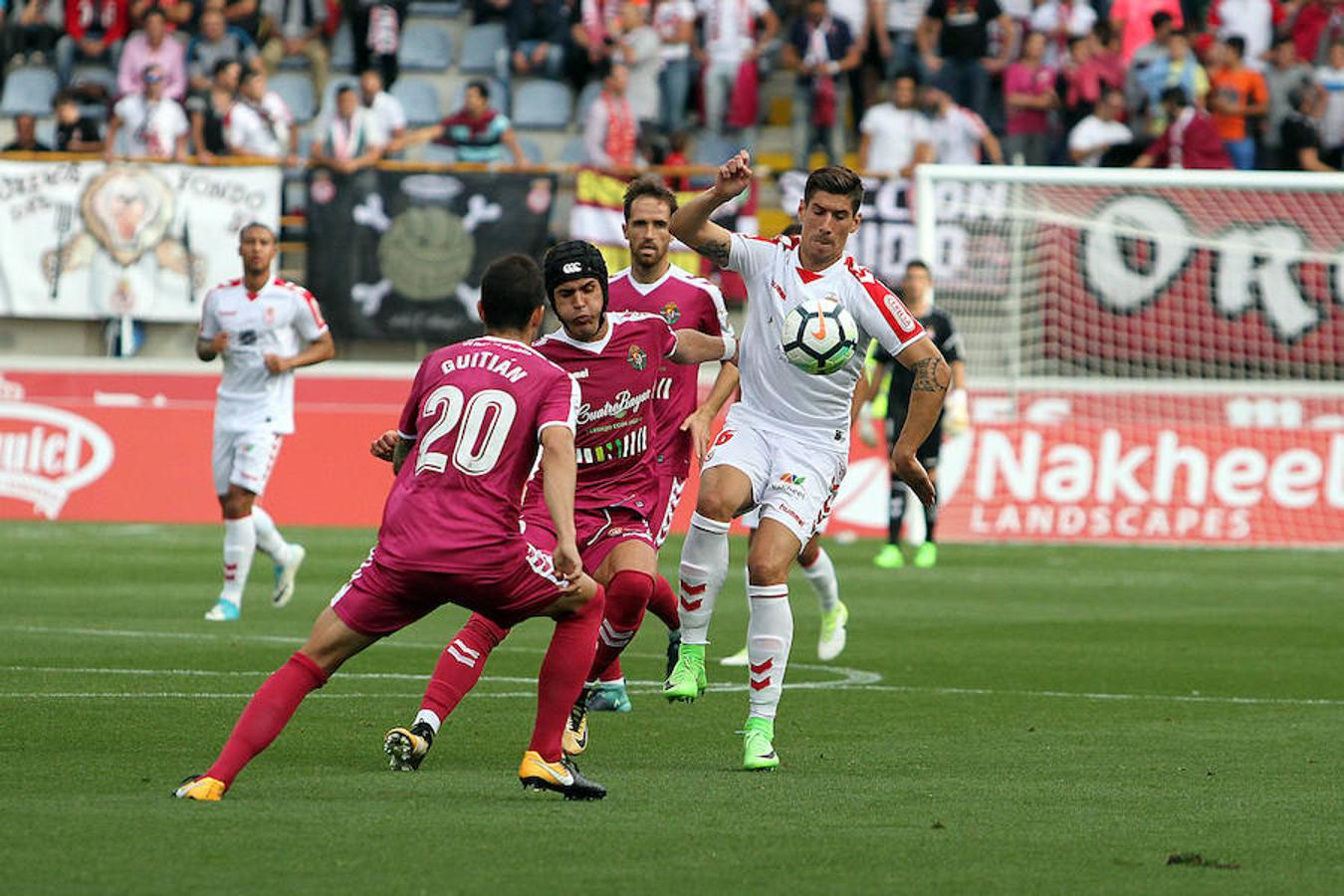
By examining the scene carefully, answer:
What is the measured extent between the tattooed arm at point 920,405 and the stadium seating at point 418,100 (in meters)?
19.2

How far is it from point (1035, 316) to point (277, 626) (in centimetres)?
1254

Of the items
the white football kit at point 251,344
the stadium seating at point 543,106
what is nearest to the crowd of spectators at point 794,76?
the stadium seating at point 543,106

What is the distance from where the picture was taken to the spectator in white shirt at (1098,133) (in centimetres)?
2631

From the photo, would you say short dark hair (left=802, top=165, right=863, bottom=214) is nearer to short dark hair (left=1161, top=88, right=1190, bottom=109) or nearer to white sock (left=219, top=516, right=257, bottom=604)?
white sock (left=219, top=516, right=257, bottom=604)

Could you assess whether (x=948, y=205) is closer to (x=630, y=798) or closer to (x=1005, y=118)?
(x=1005, y=118)

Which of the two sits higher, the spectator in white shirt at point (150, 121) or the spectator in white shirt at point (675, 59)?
the spectator in white shirt at point (675, 59)

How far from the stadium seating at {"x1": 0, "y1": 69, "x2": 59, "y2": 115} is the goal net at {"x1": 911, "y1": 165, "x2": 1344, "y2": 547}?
10576 millimetres

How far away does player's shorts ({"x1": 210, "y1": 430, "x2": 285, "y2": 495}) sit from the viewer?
15375 mm

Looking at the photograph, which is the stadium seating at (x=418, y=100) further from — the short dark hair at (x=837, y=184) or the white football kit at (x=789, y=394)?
the short dark hair at (x=837, y=184)

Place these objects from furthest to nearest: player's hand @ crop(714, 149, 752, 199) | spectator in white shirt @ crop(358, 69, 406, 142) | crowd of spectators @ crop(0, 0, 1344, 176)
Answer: spectator in white shirt @ crop(358, 69, 406, 142)
crowd of spectators @ crop(0, 0, 1344, 176)
player's hand @ crop(714, 149, 752, 199)

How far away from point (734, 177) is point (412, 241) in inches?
660

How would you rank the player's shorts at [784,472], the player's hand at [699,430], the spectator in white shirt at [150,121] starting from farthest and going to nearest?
1. the spectator in white shirt at [150,121]
2. the player's hand at [699,430]
3. the player's shorts at [784,472]

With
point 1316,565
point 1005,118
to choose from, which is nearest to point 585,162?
point 1005,118

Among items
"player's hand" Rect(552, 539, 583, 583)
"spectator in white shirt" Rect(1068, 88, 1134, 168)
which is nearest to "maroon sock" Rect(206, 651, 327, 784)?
"player's hand" Rect(552, 539, 583, 583)
